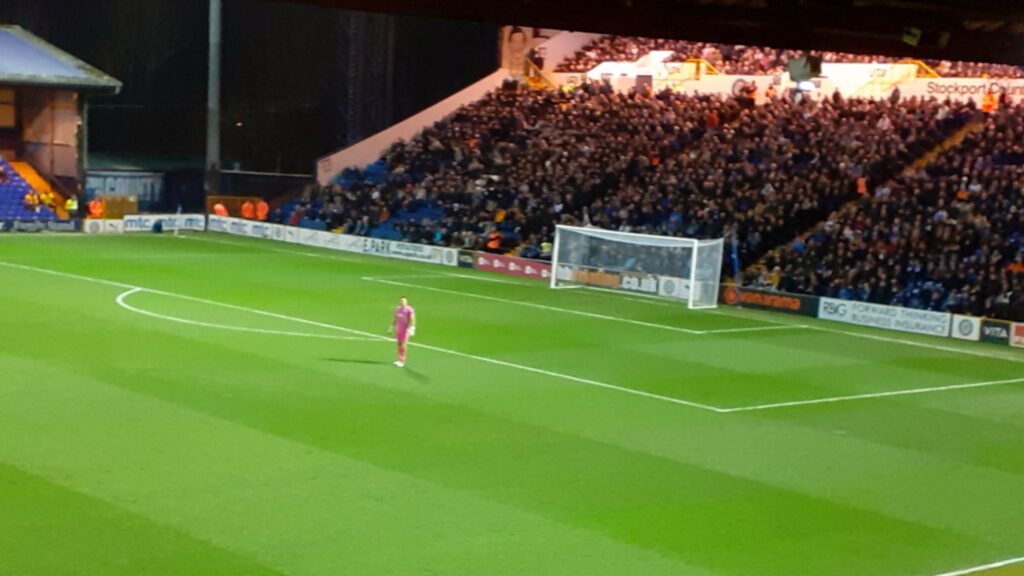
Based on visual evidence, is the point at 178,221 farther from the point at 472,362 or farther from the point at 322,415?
the point at 322,415

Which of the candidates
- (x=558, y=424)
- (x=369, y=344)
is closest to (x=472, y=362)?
(x=369, y=344)

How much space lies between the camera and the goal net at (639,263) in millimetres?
36594

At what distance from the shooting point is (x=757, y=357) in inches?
1081

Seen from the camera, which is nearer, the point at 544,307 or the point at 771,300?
the point at 544,307

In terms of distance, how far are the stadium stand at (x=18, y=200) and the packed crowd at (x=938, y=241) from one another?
1112 inches

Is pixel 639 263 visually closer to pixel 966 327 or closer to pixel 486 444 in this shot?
pixel 966 327

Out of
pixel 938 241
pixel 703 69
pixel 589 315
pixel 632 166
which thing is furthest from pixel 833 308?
pixel 703 69

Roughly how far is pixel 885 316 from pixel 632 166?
47.2ft

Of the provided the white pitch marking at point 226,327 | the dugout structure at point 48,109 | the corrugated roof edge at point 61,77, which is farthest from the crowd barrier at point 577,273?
the white pitch marking at point 226,327

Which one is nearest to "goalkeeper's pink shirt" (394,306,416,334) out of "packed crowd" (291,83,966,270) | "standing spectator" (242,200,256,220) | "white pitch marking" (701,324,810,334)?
"white pitch marking" (701,324,810,334)

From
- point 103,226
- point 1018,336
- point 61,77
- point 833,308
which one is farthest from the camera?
point 103,226

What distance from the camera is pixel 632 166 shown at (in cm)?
4631

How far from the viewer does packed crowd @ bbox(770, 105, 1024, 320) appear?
110 ft

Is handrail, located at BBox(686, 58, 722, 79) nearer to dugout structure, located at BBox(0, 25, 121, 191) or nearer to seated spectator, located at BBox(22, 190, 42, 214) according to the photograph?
dugout structure, located at BBox(0, 25, 121, 191)
